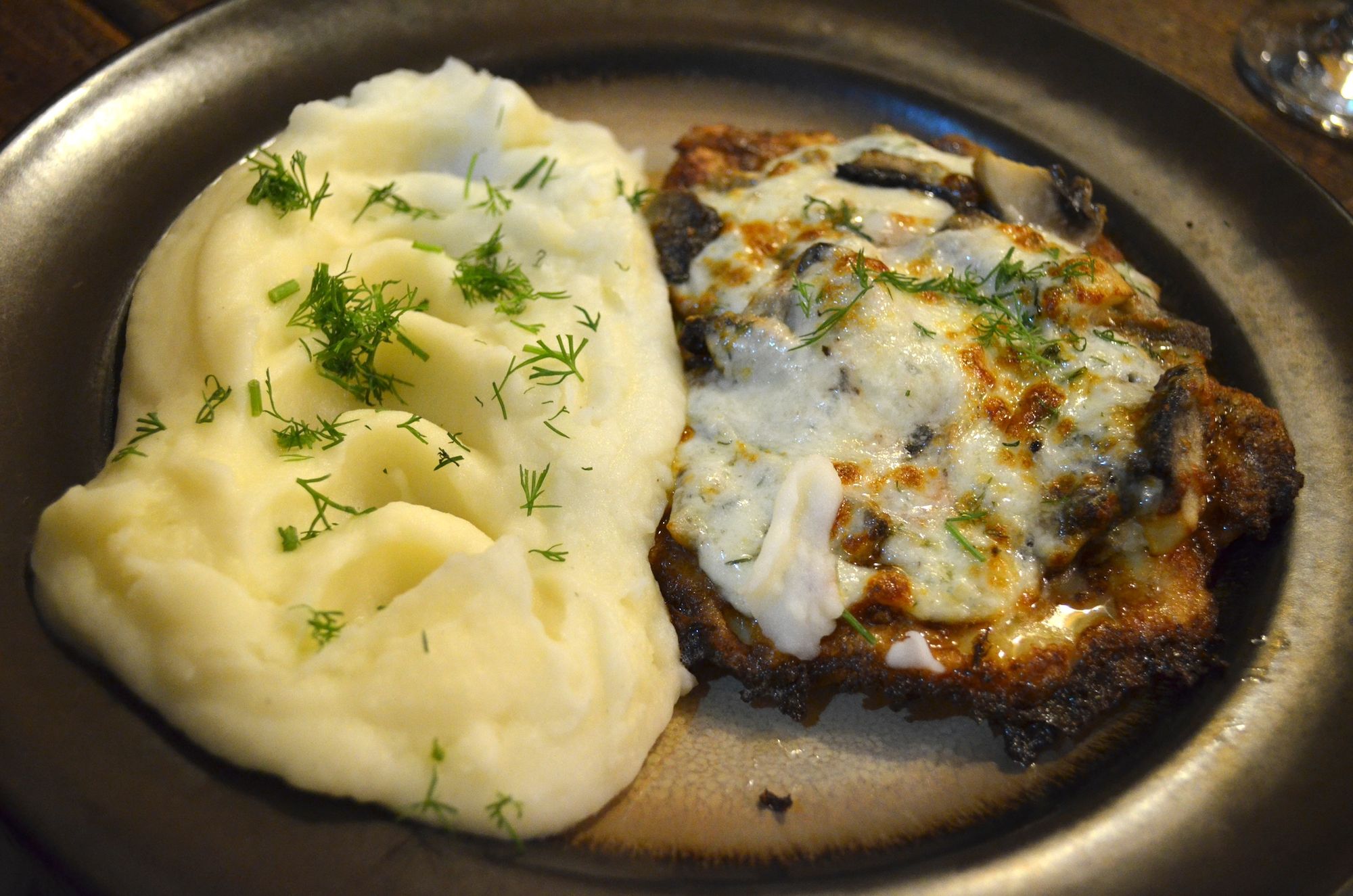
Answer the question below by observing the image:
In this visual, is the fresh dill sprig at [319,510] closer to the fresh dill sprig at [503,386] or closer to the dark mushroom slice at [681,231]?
the fresh dill sprig at [503,386]

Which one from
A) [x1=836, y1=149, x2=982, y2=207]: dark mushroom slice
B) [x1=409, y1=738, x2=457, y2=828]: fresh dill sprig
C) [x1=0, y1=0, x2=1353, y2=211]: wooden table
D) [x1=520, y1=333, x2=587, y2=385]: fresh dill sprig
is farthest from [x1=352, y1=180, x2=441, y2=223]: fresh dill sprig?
[x1=409, y1=738, x2=457, y2=828]: fresh dill sprig

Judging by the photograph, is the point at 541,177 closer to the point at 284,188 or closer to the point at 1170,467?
the point at 284,188

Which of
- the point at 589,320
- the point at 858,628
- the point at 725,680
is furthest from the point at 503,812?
the point at 589,320

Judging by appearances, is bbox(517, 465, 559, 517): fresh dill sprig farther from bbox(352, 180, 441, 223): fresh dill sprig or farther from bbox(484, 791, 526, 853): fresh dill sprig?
bbox(352, 180, 441, 223): fresh dill sprig

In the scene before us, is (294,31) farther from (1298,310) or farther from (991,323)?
(1298,310)

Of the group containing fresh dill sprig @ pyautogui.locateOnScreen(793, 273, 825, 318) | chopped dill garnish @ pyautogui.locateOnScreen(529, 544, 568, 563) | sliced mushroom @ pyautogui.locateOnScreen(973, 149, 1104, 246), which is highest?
sliced mushroom @ pyautogui.locateOnScreen(973, 149, 1104, 246)

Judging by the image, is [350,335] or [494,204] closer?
[350,335]

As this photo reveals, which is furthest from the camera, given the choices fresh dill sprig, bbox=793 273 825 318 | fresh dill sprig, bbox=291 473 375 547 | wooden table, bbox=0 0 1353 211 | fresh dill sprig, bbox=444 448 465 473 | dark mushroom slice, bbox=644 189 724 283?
wooden table, bbox=0 0 1353 211
